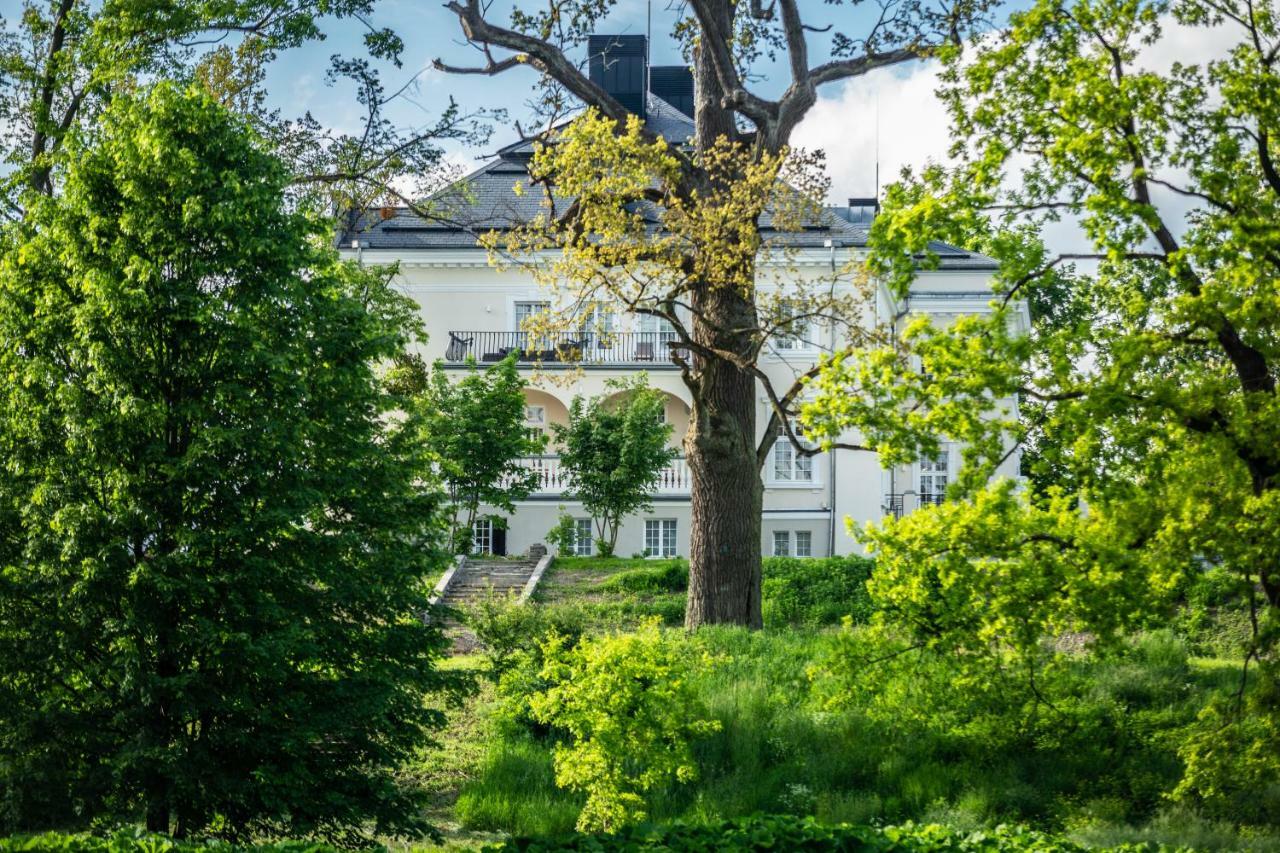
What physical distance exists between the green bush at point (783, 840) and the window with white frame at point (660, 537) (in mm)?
26427

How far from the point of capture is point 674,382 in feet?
124

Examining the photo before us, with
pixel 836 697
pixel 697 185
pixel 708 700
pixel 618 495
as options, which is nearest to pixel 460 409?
pixel 618 495

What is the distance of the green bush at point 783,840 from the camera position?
30.5 ft

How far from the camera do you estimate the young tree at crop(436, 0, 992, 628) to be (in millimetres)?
17453

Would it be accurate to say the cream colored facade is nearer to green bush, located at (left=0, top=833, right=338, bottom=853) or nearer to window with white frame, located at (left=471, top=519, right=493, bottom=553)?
window with white frame, located at (left=471, top=519, right=493, bottom=553)

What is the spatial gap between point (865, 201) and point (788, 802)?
34958mm

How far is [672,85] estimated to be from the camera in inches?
1734

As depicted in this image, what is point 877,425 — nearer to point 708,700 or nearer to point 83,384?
point 708,700

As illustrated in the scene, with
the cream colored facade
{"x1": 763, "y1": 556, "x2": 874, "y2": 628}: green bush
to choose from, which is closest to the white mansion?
the cream colored facade

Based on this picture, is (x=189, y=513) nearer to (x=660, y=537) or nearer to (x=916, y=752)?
(x=916, y=752)

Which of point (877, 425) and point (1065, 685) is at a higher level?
point (877, 425)

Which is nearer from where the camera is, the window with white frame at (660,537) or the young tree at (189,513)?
the young tree at (189,513)

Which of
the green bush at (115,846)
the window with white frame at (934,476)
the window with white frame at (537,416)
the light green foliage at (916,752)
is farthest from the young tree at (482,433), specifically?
the green bush at (115,846)

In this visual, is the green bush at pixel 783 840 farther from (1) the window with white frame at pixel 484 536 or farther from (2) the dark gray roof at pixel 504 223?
(2) the dark gray roof at pixel 504 223
